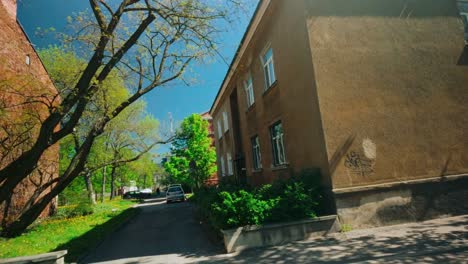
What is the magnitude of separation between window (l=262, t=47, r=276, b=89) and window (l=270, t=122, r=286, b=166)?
1.83 m

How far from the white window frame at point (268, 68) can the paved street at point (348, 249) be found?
669cm

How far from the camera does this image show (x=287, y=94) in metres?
10.4

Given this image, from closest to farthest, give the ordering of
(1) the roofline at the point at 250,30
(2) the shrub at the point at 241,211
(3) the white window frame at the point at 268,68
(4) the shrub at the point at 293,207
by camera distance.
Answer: (2) the shrub at the point at 241,211
(4) the shrub at the point at 293,207
(1) the roofline at the point at 250,30
(3) the white window frame at the point at 268,68

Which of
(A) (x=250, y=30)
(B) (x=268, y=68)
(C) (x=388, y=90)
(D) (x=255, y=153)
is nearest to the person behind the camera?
(C) (x=388, y=90)

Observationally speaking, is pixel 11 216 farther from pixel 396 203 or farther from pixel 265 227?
pixel 396 203

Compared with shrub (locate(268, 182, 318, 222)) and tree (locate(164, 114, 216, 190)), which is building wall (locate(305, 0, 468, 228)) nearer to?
shrub (locate(268, 182, 318, 222))

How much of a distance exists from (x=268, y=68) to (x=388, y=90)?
526cm

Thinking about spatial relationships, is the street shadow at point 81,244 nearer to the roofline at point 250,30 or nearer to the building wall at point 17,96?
the building wall at point 17,96

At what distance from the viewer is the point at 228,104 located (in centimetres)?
2098

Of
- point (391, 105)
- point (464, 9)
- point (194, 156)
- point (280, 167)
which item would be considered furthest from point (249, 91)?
point (194, 156)

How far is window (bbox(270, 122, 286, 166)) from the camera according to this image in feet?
38.9

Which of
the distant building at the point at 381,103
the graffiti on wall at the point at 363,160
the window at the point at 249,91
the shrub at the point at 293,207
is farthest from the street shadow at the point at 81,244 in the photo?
the window at the point at 249,91

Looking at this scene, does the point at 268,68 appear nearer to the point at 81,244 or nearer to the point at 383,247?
the point at 383,247

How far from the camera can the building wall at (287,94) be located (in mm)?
8812
